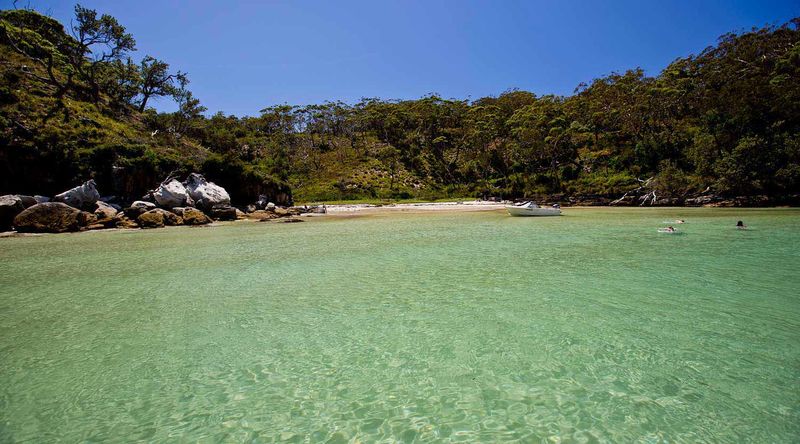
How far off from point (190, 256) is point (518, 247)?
13572 millimetres

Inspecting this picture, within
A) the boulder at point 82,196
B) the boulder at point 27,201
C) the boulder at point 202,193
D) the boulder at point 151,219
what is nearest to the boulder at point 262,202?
the boulder at point 202,193

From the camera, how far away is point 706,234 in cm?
1759

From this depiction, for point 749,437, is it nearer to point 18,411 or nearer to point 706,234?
point 18,411

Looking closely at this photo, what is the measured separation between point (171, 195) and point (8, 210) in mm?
9803

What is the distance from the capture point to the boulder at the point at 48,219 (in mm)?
21938

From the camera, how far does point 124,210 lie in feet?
90.9

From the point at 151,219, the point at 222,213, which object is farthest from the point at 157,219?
the point at 222,213

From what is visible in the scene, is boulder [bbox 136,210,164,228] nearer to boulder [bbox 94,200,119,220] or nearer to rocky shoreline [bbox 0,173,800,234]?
rocky shoreline [bbox 0,173,800,234]

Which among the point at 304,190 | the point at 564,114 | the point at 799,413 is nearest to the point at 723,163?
the point at 564,114

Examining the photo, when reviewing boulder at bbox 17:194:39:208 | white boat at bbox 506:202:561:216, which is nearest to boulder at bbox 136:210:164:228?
boulder at bbox 17:194:39:208

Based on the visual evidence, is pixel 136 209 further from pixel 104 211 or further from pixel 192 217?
pixel 192 217

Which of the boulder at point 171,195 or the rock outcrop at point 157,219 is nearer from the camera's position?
the rock outcrop at point 157,219

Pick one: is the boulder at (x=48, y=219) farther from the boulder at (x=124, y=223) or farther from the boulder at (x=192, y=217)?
the boulder at (x=192, y=217)

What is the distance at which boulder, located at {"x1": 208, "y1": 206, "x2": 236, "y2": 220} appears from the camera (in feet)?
106
